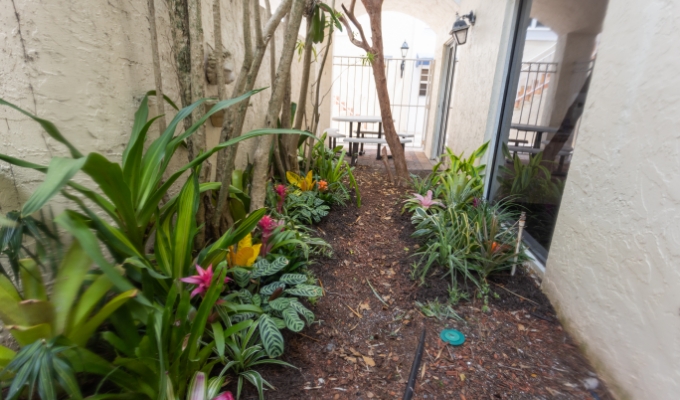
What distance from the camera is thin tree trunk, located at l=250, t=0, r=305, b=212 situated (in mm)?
1978

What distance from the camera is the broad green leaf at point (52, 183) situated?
65 cm

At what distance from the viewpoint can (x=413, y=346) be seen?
1550mm

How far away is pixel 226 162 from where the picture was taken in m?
1.67

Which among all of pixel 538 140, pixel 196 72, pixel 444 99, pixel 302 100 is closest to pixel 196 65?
pixel 196 72

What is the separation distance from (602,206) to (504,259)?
25.4 inches

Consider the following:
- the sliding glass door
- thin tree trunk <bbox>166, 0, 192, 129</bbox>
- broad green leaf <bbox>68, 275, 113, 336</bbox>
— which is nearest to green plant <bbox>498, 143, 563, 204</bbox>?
the sliding glass door

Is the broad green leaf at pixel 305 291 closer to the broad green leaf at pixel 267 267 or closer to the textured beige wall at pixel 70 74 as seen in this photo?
the broad green leaf at pixel 267 267

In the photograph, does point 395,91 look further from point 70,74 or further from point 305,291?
point 70,74

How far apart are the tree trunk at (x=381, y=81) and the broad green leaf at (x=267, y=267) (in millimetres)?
2525

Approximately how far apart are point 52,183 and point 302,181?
2.28m

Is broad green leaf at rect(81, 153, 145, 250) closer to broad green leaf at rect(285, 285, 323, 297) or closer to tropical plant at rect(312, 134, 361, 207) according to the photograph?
broad green leaf at rect(285, 285, 323, 297)

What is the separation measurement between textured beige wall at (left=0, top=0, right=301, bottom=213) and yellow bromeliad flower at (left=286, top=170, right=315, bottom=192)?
1.48 m

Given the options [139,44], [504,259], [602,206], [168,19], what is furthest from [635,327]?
[168,19]

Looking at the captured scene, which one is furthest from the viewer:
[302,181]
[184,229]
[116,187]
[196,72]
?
[302,181]
